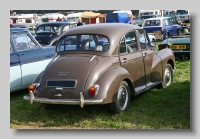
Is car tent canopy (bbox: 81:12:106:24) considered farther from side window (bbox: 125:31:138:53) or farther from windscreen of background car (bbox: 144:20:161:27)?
side window (bbox: 125:31:138:53)

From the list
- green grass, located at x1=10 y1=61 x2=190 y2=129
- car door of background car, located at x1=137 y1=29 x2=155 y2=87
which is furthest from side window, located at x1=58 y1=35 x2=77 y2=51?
car door of background car, located at x1=137 y1=29 x2=155 y2=87

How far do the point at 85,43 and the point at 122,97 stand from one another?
4.09ft

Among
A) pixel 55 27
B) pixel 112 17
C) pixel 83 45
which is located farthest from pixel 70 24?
pixel 112 17

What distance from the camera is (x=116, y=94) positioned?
17.7 feet

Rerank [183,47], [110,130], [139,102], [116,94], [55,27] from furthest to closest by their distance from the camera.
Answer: [55,27] < [183,47] < [139,102] < [116,94] < [110,130]

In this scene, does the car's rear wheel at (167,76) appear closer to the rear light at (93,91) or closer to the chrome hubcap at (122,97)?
the chrome hubcap at (122,97)

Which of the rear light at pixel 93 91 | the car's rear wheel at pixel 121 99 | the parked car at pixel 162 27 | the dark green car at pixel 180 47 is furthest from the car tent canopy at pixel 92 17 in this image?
the rear light at pixel 93 91

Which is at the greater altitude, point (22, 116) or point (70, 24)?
point (70, 24)

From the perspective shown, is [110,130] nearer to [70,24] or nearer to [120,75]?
[120,75]

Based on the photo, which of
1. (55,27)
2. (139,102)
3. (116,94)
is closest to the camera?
(116,94)

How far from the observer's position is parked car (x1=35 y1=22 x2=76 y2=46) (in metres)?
11.6

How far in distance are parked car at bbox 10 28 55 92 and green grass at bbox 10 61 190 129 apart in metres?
0.50

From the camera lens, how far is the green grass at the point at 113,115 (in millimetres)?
5262

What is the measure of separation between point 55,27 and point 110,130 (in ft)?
25.7
